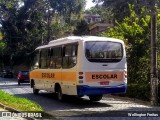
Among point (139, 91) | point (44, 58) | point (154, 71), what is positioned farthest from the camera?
point (44, 58)

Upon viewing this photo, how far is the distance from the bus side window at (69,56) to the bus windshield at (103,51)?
68 cm

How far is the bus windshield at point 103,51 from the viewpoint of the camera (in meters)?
16.8

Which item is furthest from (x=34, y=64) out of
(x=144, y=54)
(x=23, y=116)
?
(x=23, y=116)

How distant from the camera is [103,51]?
1709 cm

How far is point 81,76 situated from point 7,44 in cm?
5265

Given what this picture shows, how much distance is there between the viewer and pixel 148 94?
18.0m

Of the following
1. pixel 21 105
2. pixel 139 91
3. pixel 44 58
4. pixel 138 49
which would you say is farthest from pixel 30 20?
pixel 21 105

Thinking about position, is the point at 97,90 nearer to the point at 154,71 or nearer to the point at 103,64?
the point at 103,64

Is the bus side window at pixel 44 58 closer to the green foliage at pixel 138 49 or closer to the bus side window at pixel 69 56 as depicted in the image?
the bus side window at pixel 69 56

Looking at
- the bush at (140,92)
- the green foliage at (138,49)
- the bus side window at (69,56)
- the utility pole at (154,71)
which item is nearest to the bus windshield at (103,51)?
the bus side window at (69,56)

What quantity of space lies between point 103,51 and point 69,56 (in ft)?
5.32

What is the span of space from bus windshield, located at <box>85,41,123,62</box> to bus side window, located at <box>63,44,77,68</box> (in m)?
0.68

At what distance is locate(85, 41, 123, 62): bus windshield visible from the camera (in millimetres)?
16828

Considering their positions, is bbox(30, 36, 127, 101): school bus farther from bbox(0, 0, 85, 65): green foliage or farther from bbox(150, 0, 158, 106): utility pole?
bbox(0, 0, 85, 65): green foliage
